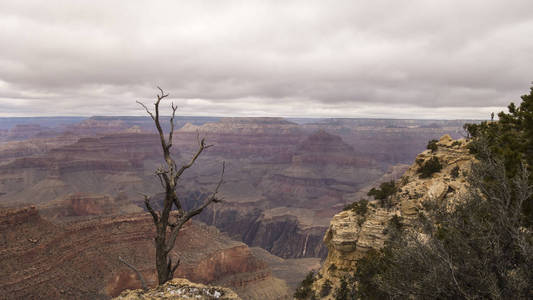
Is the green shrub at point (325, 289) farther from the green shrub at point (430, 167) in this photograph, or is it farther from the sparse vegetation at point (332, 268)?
the green shrub at point (430, 167)

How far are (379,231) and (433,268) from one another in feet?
53.1

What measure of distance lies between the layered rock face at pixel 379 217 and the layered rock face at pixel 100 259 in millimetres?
35948

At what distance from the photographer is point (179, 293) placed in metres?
7.79

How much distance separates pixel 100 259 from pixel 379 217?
48.1m

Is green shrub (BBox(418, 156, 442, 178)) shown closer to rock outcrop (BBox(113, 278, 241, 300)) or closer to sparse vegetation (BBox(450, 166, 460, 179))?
sparse vegetation (BBox(450, 166, 460, 179))

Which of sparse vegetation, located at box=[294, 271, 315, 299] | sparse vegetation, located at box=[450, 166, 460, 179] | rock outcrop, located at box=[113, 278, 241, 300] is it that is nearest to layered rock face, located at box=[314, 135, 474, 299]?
sparse vegetation, located at box=[450, 166, 460, 179]

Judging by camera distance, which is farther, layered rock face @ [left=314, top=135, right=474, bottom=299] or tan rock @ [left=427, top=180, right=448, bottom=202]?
layered rock face @ [left=314, top=135, right=474, bottom=299]

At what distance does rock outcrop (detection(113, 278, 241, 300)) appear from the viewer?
296 inches

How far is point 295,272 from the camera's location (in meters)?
73.4

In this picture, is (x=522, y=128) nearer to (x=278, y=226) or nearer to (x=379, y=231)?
(x=379, y=231)

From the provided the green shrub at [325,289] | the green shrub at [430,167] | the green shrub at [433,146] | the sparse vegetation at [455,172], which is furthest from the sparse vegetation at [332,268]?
Result: the green shrub at [433,146]

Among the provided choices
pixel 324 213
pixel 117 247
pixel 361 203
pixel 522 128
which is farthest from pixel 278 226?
pixel 522 128

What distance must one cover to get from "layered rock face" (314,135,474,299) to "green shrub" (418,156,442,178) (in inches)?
18.7

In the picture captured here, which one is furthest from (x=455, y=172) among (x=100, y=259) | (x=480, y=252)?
(x=100, y=259)
